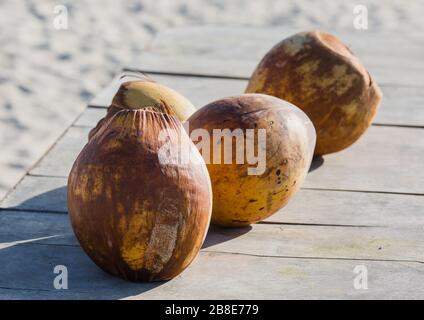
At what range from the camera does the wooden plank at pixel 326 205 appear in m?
2.25

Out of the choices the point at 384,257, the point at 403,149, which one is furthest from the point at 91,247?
the point at 403,149

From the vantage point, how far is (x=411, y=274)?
6.35 feet

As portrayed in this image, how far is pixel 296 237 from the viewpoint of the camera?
2.14 meters

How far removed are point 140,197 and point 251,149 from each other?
1.26 feet

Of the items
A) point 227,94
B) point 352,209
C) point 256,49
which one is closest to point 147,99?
point 352,209

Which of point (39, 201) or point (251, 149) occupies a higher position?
point (251, 149)

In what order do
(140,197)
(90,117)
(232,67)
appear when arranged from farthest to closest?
(232,67), (90,117), (140,197)

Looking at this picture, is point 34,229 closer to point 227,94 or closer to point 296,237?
point 296,237

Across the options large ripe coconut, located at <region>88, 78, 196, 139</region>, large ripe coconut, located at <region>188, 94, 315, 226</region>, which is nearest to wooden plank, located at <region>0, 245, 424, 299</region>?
large ripe coconut, located at <region>188, 94, 315, 226</region>

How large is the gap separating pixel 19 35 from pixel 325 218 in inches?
172

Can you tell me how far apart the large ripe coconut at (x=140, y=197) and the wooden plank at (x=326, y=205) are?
1.48ft

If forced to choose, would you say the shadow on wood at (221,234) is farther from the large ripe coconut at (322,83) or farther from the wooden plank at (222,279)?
the large ripe coconut at (322,83)

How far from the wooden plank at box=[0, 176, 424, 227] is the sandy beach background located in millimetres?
1827

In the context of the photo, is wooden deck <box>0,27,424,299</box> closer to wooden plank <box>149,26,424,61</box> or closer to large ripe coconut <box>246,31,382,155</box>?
large ripe coconut <box>246,31,382,155</box>
